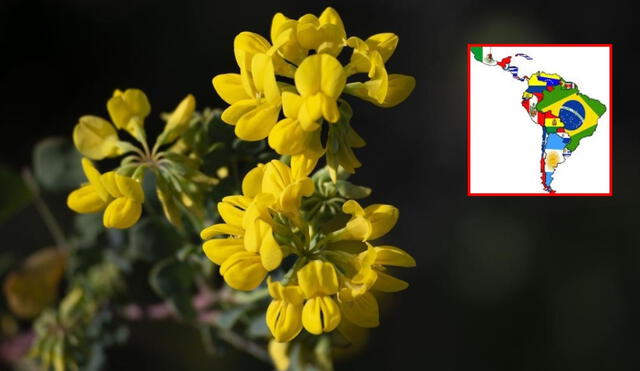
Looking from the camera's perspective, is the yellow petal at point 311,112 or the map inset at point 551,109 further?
the map inset at point 551,109

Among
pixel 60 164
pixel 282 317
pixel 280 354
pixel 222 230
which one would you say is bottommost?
pixel 280 354

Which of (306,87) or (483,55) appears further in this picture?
(483,55)

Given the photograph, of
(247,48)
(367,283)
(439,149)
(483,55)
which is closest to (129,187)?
(247,48)

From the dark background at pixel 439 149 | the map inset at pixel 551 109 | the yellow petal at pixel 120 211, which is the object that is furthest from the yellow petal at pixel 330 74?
the dark background at pixel 439 149

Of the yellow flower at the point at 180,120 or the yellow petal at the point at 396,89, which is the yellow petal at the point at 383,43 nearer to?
the yellow petal at the point at 396,89

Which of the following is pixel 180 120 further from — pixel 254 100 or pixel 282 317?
pixel 282 317

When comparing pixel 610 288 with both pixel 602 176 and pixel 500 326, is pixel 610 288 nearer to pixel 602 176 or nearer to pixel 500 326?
pixel 500 326

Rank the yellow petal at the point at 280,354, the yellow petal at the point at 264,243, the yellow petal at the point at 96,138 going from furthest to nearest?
1. the yellow petal at the point at 280,354
2. the yellow petal at the point at 96,138
3. the yellow petal at the point at 264,243
